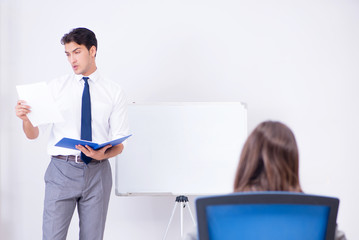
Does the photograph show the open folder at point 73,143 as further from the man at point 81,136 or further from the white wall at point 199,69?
the white wall at point 199,69

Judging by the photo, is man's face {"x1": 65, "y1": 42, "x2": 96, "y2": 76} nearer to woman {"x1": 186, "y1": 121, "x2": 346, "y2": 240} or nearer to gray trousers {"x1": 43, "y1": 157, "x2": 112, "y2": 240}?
gray trousers {"x1": 43, "y1": 157, "x2": 112, "y2": 240}

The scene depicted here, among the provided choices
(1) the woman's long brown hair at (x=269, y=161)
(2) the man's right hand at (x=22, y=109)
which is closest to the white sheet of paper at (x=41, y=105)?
(2) the man's right hand at (x=22, y=109)

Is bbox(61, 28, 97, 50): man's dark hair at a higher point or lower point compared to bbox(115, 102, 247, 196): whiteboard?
higher

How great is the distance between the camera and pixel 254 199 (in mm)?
1204

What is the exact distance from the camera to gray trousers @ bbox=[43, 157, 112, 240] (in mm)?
2414

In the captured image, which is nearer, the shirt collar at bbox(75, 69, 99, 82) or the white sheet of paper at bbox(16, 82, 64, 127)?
the white sheet of paper at bbox(16, 82, 64, 127)

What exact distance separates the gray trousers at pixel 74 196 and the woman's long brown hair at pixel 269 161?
4.35ft

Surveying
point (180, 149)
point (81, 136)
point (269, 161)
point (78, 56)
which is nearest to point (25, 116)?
point (81, 136)

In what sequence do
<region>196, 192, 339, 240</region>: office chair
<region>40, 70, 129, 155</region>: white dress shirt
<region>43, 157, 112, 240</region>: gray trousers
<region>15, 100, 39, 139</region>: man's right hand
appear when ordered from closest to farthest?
<region>196, 192, 339, 240</region>: office chair
<region>15, 100, 39, 139</region>: man's right hand
<region>43, 157, 112, 240</region>: gray trousers
<region>40, 70, 129, 155</region>: white dress shirt

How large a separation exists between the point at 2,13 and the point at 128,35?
0.99 metres

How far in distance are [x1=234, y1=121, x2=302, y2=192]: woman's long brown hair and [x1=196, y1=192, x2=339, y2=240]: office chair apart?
0.09 metres

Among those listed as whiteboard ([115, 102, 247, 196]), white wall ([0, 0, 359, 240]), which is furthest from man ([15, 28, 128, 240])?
white wall ([0, 0, 359, 240])

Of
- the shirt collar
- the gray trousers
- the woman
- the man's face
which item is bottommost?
the gray trousers

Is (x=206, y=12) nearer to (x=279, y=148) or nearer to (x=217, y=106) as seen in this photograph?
(x=217, y=106)
